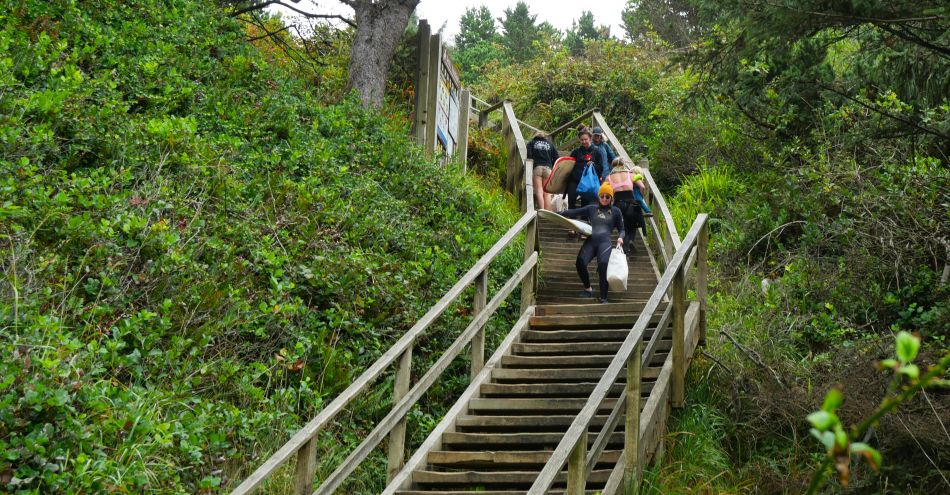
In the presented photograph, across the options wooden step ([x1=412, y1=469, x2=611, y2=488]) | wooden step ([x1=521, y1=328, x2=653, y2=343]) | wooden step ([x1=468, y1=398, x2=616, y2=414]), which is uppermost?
wooden step ([x1=521, y1=328, x2=653, y2=343])

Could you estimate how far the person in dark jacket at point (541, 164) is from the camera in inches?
529

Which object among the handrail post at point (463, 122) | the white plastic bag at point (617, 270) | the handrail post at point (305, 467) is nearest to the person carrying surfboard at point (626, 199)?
the white plastic bag at point (617, 270)

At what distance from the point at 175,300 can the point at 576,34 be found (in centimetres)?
4542

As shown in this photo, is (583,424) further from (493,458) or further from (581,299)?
(581,299)

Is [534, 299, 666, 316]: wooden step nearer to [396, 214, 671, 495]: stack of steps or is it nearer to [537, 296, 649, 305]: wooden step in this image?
[396, 214, 671, 495]: stack of steps

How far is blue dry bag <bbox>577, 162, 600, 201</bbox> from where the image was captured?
12172 millimetres

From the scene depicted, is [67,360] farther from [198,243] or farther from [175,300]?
[198,243]

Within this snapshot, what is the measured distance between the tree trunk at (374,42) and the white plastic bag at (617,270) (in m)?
5.79

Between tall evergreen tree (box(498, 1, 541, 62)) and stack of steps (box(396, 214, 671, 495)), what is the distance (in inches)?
1402

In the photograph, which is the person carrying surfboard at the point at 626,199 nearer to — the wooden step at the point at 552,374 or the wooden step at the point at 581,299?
the wooden step at the point at 581,299

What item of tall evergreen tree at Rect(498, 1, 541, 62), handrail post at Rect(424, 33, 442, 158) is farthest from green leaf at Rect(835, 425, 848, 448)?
tall evergreen tree at Rect(498, 1, 541, 62)

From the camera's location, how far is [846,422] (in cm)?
772

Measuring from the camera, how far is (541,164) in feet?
45.3

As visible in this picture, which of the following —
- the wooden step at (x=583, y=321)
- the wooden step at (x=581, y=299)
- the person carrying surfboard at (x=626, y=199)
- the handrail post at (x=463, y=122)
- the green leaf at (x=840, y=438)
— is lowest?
the wooden step at (x=583, y=321)
